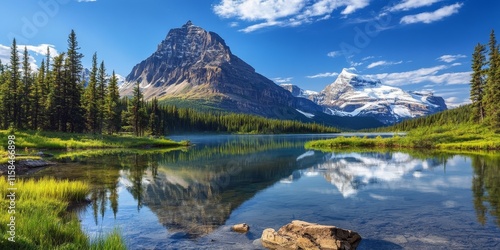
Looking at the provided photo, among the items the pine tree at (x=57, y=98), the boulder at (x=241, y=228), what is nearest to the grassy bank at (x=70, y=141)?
the pine tree at (x=57, y=98)

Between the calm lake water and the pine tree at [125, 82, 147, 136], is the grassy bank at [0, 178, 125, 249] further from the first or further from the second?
the pine tree at [125, 82, 147, 136]

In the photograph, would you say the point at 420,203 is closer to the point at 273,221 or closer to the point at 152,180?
the point at 273,221

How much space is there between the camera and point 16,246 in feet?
29.1

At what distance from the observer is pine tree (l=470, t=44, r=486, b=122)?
83.1 m

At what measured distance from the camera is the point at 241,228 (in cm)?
1485

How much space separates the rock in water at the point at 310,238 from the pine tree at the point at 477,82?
87.7m

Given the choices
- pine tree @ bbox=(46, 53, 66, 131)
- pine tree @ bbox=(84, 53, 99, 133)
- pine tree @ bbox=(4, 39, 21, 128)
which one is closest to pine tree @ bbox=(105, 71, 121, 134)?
pine tree @ bbox=(84, 53, 99, 133)

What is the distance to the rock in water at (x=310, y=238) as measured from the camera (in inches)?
479

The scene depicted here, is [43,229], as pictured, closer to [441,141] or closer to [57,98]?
Result: [441,141]

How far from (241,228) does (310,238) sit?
3553 millimetres

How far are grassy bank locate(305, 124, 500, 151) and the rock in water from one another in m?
59.4

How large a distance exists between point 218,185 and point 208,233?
12.6 meters

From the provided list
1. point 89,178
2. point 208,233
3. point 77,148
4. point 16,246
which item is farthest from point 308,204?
point 77,148

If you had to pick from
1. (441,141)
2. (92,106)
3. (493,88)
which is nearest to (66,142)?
(92,106)
